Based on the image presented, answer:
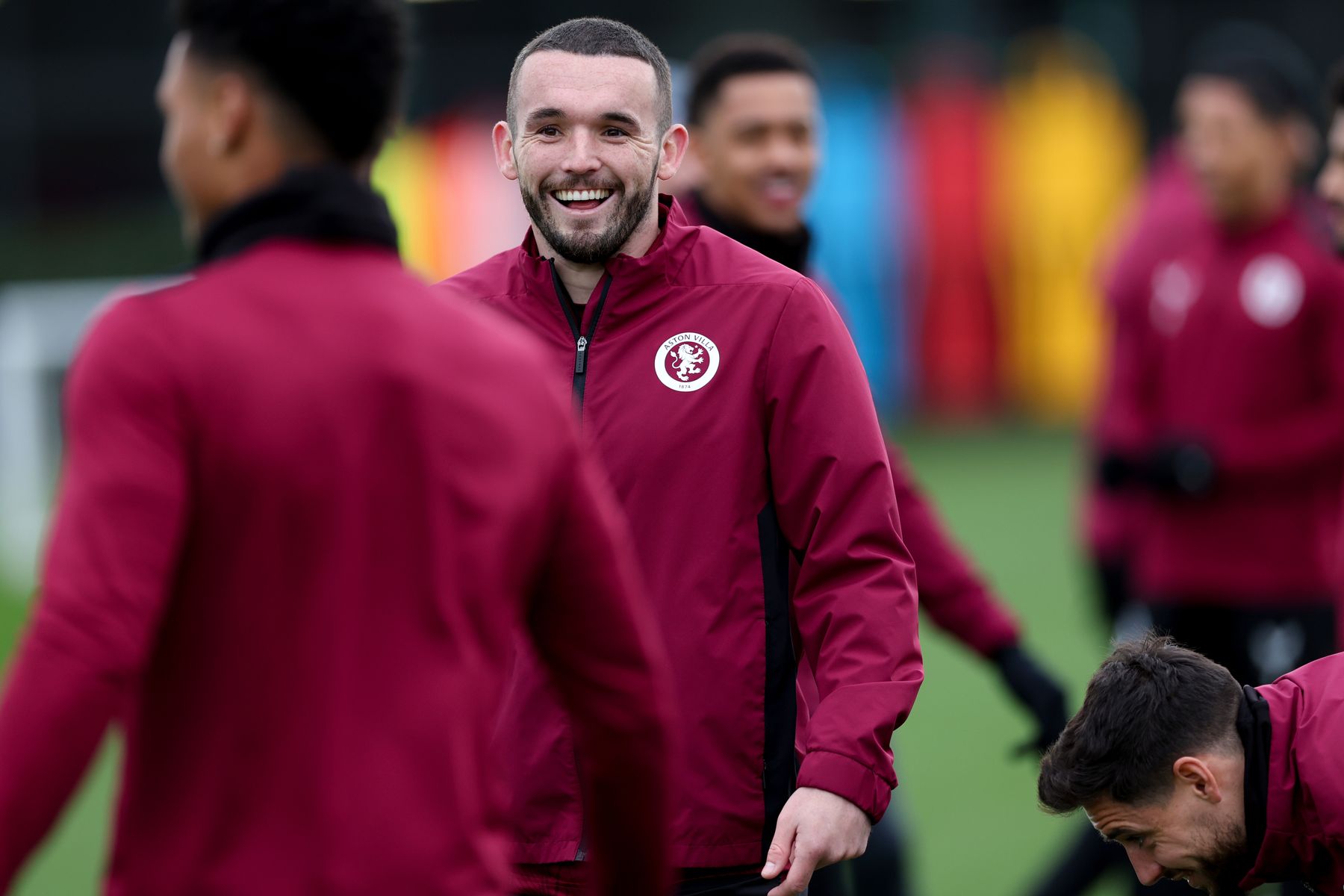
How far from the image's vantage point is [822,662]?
286 cm

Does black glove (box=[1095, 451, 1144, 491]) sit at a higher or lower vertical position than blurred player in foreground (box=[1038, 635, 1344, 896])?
lower

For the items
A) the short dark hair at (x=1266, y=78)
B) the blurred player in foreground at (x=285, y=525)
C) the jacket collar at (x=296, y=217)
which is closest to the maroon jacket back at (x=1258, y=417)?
the short dark hair at (x=1266, y=78)

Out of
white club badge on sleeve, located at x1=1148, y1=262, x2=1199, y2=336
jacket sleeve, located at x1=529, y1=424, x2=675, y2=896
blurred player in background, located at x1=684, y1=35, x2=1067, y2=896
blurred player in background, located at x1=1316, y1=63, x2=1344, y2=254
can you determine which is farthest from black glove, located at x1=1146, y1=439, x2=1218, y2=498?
jacket sleeve, located at x1=529, y1=424, x2=675, y2=896

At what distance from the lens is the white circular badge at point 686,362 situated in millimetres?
2953

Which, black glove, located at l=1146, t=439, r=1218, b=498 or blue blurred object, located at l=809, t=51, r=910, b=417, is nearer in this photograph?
black glove, located at l=1146, t=439, r=1218, b=498

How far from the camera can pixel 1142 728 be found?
9.99 feet

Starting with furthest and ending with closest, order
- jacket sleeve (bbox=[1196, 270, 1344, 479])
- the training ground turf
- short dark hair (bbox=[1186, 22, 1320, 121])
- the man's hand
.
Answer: the training ground turf
short dark hair (bbox=[1186, 22, 1320, 121])
jacket sleeve (bbox=[1196, 270, 1344, 479])
the man's hand

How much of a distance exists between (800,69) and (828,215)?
40.8ft

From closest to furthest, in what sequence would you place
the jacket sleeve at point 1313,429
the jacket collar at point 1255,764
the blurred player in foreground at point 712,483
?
the blurred player in foreground at point 712,483 < the jacket collar at point 1255,764 < the jacket sleeve at point 1313,429

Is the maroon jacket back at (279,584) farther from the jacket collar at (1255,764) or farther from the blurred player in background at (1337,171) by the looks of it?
the blurred player in background at (1337,171)

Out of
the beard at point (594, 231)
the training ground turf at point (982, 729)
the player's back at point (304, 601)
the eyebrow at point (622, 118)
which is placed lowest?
the training ground turf at point (982, 729)

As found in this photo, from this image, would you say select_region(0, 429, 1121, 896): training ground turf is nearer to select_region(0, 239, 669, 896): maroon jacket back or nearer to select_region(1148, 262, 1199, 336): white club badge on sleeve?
select_region(1148, 262, 1199, 336): white club badge on sleeve

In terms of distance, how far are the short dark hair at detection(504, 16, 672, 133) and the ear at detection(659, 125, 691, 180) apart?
0.13 ft

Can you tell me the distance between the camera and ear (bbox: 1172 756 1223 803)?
2996 millimetres
